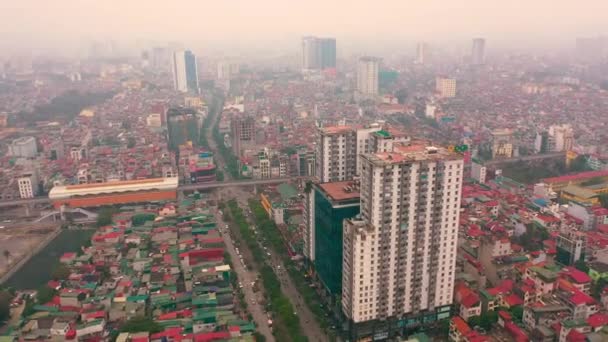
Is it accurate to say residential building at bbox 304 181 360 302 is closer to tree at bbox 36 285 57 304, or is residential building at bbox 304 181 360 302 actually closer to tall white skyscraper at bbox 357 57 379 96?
tree at bbox 36 285 57 304

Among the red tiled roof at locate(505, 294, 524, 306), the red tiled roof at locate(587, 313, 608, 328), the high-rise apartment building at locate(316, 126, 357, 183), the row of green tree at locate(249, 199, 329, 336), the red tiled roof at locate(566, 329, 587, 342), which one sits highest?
the high-rise apartment building at locate(316, 126, 357, 183)

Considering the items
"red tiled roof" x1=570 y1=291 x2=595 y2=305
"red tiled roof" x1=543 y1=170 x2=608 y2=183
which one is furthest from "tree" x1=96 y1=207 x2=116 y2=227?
"red tiled roof" x1=543 y1=170 x2=608 y2=183

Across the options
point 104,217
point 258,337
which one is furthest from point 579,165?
point 104,217

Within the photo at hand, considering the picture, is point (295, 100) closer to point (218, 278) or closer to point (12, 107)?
point (12, 107)

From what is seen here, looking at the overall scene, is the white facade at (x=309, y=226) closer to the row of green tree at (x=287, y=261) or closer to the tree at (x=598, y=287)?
the row of green tree at (x=287, y=261)

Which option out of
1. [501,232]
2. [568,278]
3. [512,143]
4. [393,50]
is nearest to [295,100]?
[512,143]

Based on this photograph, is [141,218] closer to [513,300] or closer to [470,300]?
[470,300]

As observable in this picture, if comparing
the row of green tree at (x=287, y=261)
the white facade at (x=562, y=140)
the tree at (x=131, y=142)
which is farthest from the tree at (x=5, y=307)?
the white facade at (x=562, y=140)
